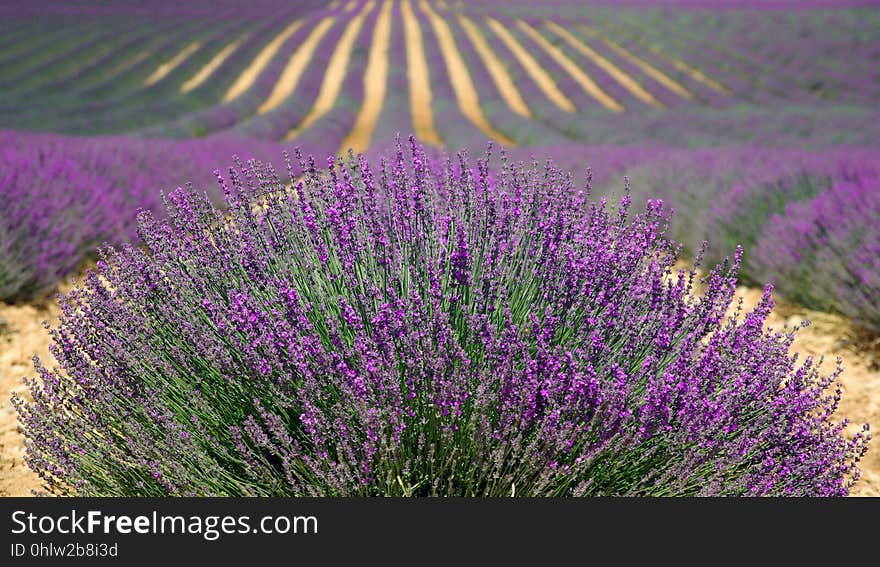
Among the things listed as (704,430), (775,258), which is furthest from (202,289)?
(775,258)

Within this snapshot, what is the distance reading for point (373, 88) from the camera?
26781 millimetres

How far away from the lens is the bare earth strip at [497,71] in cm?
2353

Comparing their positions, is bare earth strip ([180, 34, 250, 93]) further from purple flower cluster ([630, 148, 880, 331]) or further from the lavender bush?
the lavender bush

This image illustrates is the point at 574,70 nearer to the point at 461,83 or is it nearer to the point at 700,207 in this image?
the point at 461,83

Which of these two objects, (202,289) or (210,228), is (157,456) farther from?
(210,228)

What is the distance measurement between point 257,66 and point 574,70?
1408 cm

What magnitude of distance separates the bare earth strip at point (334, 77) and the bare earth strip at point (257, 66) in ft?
8.99

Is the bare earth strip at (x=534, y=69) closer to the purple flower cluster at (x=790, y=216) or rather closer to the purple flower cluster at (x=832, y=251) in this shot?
the purple flower cluster at (x=790, y=216)

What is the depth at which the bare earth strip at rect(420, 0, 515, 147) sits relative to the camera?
18714 millimetres

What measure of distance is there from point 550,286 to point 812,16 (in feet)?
132

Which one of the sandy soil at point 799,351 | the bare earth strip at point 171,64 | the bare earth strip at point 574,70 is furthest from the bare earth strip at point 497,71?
the sandy soil at point 799,351

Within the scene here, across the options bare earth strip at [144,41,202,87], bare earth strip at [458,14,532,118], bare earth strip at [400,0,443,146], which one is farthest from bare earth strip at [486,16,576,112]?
bare earth strip at [144,41,202,87]

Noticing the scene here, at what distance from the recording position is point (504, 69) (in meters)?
29.4

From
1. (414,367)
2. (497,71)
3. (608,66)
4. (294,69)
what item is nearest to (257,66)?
(294,69)
